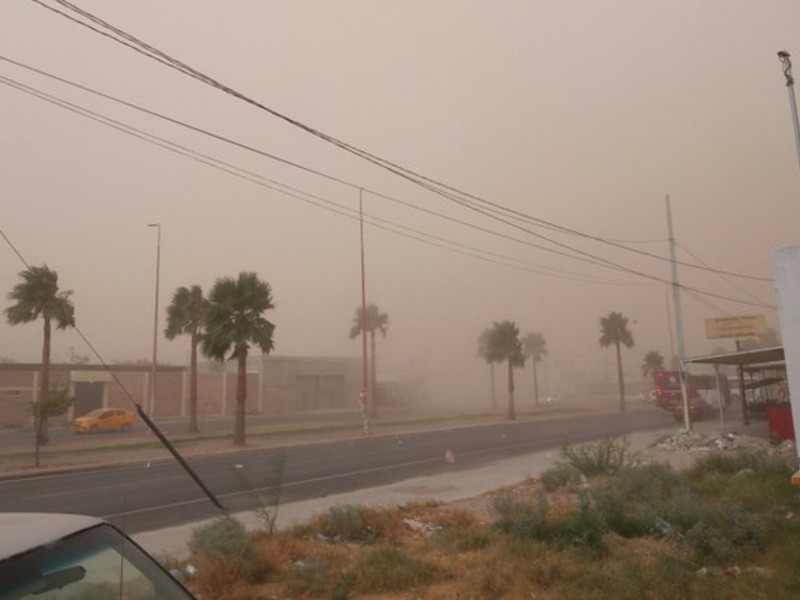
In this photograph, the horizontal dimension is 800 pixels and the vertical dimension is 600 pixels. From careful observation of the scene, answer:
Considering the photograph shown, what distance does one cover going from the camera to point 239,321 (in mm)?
33906

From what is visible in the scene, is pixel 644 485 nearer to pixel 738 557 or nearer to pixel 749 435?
pixel 738 557

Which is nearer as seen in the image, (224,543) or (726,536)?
(224,543)

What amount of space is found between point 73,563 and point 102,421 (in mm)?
45473

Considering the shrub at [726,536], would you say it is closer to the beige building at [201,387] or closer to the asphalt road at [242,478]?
the asphalt road at [242,478]

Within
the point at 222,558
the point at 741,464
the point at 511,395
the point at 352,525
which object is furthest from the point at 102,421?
the point at 222,558

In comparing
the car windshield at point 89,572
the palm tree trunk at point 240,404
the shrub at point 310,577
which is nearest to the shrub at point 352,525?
the shrub at point 310,577

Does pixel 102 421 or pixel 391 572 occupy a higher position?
pixel 102 421

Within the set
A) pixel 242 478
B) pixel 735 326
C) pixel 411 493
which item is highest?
pixel 735 326

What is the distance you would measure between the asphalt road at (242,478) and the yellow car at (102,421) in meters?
17.8

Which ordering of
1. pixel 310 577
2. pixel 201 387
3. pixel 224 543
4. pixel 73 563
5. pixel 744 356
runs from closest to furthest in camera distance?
pixel 73 563 → pixel 310 577 → pixel 224 543 → pixel 744 356 → pixel 201 387

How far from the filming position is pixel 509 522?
10.3 m

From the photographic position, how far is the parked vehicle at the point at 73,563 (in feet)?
7.68

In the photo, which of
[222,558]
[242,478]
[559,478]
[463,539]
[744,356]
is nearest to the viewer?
[222,558]

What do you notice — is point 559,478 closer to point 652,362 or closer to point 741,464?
point 741,464
